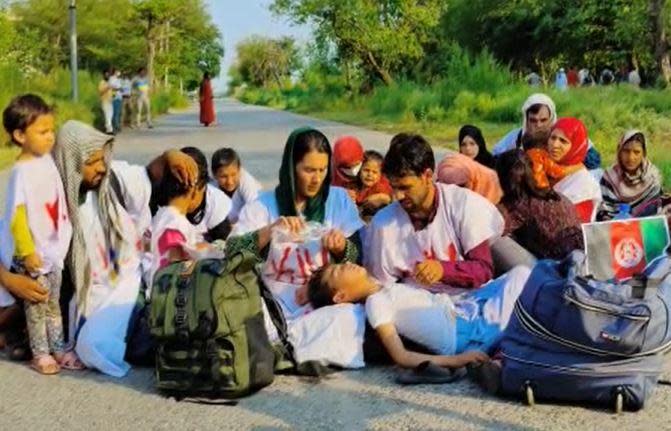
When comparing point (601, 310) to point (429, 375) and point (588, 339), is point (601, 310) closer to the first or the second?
point (588, 339)

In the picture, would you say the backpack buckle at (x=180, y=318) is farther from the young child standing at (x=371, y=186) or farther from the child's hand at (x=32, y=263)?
the young child standing at (x=371, y=186)

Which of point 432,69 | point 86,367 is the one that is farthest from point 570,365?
point 432,69

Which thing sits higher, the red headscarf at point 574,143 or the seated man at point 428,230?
the red headscarf at point 574,143

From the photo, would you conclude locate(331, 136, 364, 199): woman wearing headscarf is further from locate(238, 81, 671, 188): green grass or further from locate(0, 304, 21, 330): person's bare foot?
locate(238, 81, 671, 188): green grass

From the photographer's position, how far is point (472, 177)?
6176 millimetres

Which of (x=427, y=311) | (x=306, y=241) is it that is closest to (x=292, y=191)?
(x=306, y=241)

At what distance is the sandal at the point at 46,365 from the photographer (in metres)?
5.06

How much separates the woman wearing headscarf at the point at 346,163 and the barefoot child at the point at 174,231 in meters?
2.19

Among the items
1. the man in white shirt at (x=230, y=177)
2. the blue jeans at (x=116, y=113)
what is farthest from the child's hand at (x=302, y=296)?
the blue jeans at (x=116, y=113)

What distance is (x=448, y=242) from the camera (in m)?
5.18

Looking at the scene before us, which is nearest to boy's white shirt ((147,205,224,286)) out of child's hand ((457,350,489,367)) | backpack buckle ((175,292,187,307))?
backpack buckle ((175,292,187,307))

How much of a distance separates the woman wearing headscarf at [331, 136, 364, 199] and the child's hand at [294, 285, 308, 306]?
2497 millimetres

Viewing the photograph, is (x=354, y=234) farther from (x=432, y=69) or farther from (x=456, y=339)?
(x=432, y=69)

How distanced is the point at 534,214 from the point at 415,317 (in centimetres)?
131
